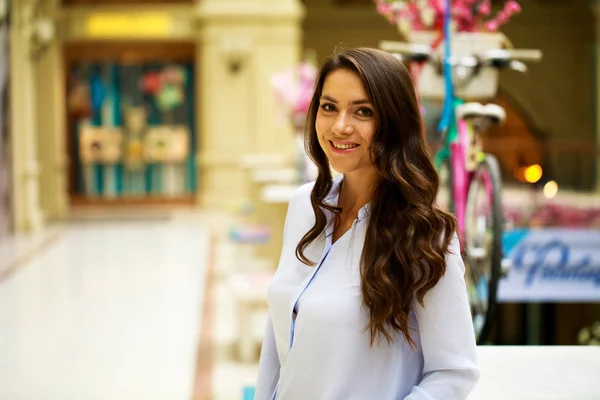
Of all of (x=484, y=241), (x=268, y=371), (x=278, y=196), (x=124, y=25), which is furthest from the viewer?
(x=124, y=25)

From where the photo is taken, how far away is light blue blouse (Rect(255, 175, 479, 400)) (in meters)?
1.64

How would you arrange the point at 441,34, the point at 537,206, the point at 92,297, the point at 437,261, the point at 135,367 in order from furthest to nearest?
the point at 537,206, the point at 92,297, the point at 135,367, the point at 441,34, the point at 437,261

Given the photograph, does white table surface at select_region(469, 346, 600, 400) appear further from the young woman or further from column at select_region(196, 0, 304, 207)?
column at select_region(196, 0, 304, 207)

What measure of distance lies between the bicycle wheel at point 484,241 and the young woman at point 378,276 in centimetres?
198

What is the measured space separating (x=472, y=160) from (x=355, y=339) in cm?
251

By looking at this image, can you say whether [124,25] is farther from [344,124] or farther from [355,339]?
[355,339]

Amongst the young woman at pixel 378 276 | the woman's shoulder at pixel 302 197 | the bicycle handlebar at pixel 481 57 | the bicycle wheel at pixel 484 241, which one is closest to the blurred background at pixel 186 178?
the bicycle wheel at pixel 484 241

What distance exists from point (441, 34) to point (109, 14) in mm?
10889

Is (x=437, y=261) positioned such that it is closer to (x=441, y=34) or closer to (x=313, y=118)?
(x=313, y=118)

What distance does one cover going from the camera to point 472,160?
408 centimetres

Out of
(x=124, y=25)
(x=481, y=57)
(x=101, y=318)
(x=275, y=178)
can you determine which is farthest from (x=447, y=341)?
(x=124, y=25)

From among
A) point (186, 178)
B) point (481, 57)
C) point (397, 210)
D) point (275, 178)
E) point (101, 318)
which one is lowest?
point (101, 318)

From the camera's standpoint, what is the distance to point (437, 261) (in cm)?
162

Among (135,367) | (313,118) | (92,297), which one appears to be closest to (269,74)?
(92,297)
